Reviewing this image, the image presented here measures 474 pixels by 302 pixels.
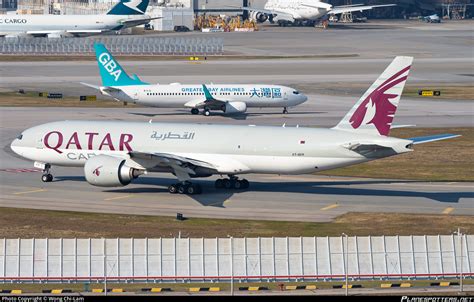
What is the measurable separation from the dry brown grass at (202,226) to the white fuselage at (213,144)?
16.4 feet

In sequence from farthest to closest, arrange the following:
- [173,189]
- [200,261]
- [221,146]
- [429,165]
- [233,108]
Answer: [233,108], [429,165], [173,189], [221,146], [200,261]

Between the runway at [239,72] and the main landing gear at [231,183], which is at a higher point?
the main landing gear at [231,183]

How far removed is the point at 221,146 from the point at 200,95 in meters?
44.3

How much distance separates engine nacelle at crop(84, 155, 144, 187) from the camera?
60.4m

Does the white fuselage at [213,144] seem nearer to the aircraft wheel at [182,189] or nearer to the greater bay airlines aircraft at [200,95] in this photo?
the aircraft wheel at [182,189]

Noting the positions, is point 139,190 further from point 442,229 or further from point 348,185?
point 442,229

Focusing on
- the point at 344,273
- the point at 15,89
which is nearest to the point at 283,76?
the point at 15,89

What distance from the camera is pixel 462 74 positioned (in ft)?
494

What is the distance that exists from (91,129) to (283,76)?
80508mm

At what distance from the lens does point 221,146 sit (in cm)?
6291

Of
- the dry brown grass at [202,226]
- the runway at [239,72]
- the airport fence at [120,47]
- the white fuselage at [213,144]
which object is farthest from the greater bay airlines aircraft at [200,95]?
the airport fence at [120,47]

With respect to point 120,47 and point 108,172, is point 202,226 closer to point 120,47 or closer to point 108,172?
point 108,172

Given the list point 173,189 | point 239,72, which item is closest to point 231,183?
point 173,189

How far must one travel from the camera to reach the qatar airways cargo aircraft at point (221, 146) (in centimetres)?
5969
